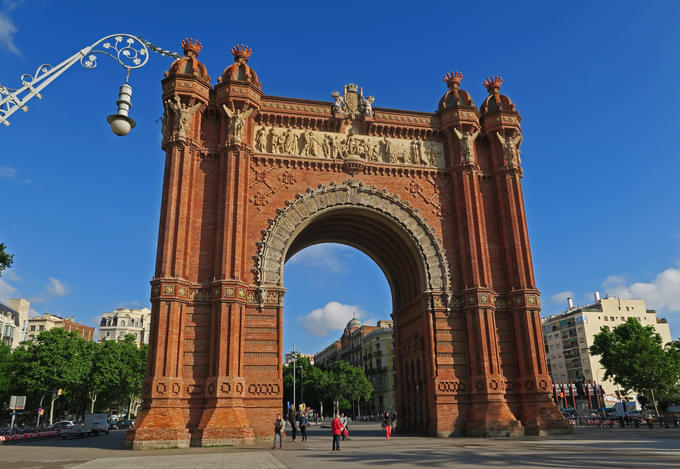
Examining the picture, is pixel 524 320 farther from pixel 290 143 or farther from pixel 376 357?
pixel 376 357

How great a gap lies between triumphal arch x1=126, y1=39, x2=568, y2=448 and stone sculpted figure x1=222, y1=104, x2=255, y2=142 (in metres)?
0.06

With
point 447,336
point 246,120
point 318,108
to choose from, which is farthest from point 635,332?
point 246,120

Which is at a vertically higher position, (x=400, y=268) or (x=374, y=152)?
(x=374, y=152)

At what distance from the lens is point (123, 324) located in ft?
395

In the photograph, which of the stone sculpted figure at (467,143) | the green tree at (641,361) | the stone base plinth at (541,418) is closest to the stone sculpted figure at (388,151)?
the stone sculpted figure at (467,143)

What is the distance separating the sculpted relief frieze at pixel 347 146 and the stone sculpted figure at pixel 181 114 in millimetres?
4014

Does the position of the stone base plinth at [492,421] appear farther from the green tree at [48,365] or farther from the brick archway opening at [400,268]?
the green tree at [48,365]

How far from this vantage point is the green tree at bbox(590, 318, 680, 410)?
156 ft

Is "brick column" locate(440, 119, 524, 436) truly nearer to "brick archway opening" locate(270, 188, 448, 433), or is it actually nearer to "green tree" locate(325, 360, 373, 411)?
"brick archway opening" locate(270, 188, 448, 433)

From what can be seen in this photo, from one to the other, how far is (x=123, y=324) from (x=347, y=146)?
108 m

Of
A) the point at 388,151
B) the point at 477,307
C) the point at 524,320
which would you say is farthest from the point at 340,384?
the point at 388,151

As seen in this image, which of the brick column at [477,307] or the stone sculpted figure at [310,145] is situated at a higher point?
the stone sculpted figure at [310,145]

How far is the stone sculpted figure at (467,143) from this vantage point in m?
30.7

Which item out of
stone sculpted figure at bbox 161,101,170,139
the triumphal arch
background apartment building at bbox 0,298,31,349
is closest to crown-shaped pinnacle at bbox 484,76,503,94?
the triumphal arch
